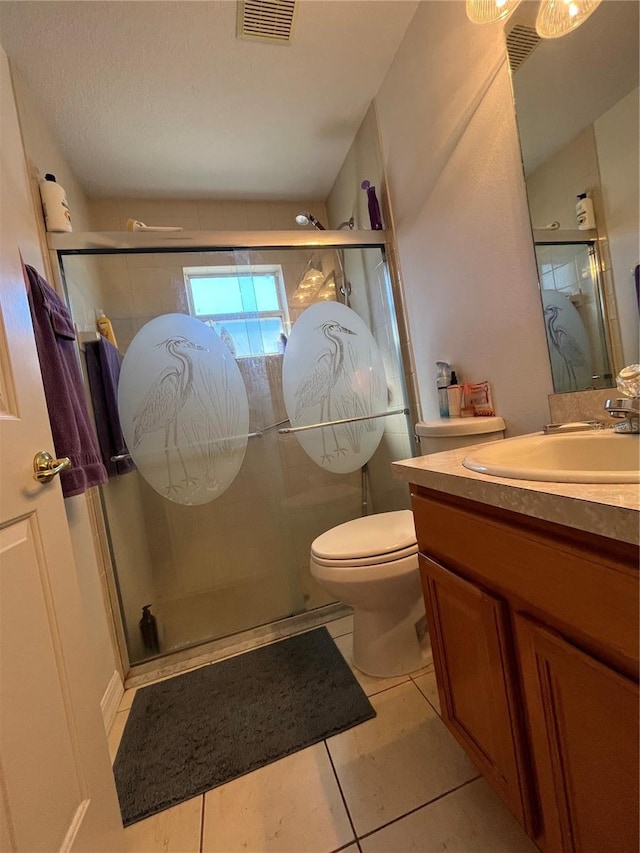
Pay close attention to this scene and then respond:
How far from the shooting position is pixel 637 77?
77 centimetres

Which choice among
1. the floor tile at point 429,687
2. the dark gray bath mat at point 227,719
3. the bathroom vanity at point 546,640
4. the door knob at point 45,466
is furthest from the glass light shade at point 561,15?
the dark gray bath mat at point 227,719

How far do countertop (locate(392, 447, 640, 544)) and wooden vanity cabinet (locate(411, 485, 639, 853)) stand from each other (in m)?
0.04

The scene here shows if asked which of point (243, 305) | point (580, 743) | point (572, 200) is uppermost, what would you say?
point (243, 305)

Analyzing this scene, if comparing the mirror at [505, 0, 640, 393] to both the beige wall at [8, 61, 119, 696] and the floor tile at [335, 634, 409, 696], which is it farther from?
the beige wall at [8, 61, 119, 696]

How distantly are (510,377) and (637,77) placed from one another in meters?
0.72

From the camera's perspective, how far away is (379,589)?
4.14 feet

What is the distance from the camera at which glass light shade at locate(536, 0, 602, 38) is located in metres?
0.87

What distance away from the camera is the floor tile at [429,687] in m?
1.21

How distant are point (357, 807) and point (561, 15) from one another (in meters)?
2.01

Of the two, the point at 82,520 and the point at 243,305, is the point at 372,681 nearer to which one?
the point at 82,520

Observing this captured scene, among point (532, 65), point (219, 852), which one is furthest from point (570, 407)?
point (219, 852)

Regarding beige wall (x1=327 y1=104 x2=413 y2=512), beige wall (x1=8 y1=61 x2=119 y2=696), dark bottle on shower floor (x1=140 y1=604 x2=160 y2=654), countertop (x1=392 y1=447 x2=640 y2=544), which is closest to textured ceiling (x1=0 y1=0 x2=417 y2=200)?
beige wall (x1=8 y1=61 x2=119 y2=696)

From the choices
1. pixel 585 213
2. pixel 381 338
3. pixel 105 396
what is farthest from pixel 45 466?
pixel 381 338

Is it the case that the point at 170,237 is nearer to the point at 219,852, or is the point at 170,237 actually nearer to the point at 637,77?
the point at 637,77
